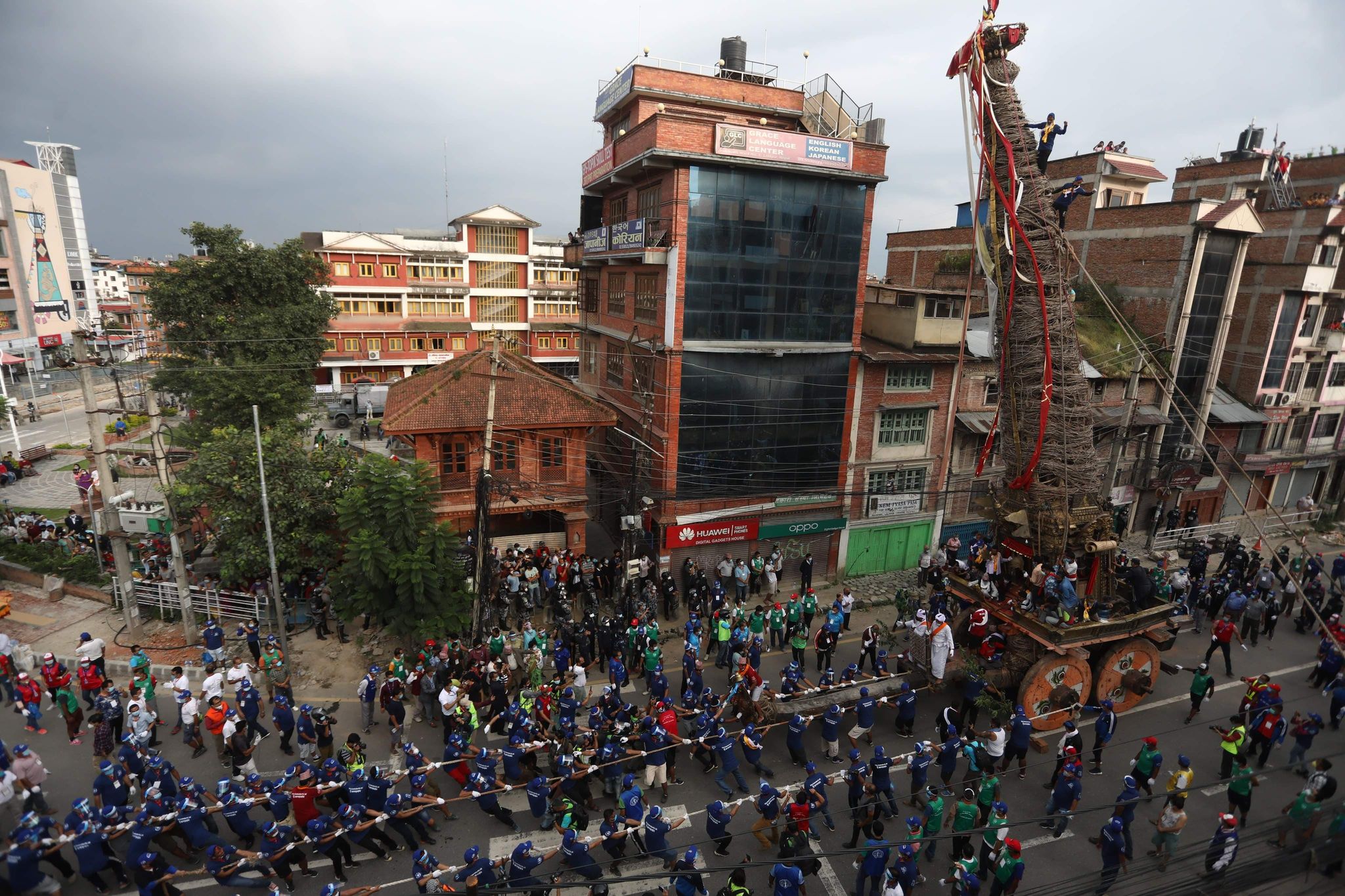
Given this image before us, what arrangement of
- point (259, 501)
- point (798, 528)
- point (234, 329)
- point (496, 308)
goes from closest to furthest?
point (259, 501) < point (798, 528) < point (234, 329) < point (496, 308)

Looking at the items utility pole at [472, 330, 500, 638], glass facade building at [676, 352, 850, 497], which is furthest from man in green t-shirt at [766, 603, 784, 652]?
utility pole at [472, 330, 500, 638]

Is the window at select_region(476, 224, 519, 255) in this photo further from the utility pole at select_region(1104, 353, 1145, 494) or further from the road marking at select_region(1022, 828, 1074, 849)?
the road marking at select_region(1022, 828, 1074, 849)

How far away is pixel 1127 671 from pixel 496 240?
46.5m

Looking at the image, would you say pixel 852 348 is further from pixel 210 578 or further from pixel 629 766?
pixel 210 578

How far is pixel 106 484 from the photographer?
16.7m

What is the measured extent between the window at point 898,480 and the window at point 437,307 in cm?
3693

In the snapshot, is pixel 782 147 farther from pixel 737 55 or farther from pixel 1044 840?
pixel 1044 840

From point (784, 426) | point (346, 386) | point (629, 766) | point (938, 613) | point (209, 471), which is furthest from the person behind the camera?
point (346, 386)

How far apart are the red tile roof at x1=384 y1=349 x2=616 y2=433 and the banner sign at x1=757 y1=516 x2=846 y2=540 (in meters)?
6.37

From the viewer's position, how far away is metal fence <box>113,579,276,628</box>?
747 inches

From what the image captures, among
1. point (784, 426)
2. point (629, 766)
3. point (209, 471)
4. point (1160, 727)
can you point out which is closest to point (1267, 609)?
point (1160, 727)

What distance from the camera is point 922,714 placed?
1558 cm

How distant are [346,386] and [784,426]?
37.0m

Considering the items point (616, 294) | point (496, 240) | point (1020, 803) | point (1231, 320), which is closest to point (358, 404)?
point (496, 240)
